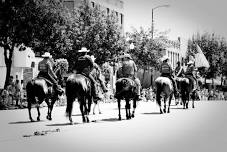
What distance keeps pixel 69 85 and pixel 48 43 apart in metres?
21.2

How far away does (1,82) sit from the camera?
160ft

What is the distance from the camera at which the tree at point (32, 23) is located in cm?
3253

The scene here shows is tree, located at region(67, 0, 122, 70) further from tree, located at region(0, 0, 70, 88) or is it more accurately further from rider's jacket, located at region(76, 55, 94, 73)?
rider's jacket, located at region(76, 55, 94, 73)

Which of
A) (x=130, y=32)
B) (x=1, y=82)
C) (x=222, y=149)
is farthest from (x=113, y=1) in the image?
(x=222, y=149)

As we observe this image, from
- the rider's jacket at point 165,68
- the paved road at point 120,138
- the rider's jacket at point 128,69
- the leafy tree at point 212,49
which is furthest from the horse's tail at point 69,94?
the leafy tree at point 212,49

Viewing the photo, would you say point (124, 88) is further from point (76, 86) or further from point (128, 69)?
point (76, 86)

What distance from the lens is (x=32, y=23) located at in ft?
111

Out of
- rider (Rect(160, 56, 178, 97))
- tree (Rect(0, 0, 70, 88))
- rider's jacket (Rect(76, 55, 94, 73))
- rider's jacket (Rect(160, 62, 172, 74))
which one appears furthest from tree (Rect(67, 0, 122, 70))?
rider's jacket (Rect(76, 55, 94, 73))

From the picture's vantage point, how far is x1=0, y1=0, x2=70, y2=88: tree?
3253 centimetres

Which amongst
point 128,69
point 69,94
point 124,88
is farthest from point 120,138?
point 128,69

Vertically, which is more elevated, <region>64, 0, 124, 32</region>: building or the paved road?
<region>64, 0, 124, 32</region>: building

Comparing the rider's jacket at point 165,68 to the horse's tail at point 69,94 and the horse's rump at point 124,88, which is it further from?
the horse's tail at point 69,94

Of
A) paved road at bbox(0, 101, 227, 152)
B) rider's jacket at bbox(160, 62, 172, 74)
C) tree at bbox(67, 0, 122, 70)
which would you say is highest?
tree at bbox(67, 0, 122, 70)

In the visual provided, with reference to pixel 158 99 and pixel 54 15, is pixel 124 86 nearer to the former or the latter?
pixel 158 99
